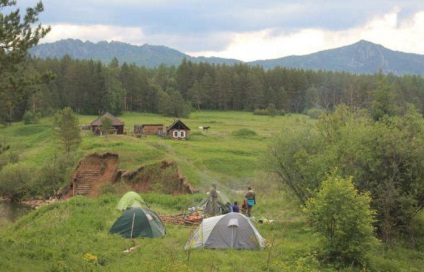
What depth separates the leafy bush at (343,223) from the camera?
19.0m

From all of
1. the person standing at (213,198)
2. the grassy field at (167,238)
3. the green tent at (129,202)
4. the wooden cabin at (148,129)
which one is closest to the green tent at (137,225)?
the grassy field at (167,238)

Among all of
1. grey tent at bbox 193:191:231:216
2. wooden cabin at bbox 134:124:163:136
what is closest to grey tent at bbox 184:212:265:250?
grey tent at bbox 193:191:231:216

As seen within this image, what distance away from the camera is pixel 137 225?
76.8ft

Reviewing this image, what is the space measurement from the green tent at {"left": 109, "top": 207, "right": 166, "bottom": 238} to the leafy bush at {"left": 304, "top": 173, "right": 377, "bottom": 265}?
835 centimetres

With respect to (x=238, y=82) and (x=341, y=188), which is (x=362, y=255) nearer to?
(x=341, y=188)

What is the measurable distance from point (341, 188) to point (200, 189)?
921 inches

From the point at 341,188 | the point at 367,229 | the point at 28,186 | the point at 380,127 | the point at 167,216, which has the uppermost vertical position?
the point at 380,127

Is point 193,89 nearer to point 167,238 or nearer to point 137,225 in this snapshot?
point 137,225

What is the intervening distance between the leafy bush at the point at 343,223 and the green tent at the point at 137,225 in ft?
27.4

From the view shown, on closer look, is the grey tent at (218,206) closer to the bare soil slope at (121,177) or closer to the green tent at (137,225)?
the green tent at (137,225)

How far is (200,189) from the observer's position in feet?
136

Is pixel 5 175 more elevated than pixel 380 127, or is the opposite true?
pixel 380 127

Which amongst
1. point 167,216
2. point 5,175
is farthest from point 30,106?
point 167,216

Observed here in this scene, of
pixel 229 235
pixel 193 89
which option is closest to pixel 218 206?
pixel 229 235
